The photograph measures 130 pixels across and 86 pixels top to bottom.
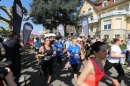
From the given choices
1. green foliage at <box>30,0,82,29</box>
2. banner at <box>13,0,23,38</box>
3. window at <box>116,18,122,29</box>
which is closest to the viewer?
banner at <box>13,0,23,38</box>

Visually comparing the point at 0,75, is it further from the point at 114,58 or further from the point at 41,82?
the point at 41,82

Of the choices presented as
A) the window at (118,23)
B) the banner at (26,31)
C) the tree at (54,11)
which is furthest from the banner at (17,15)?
the window at (118,23)

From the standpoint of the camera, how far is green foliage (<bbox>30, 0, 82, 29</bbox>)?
76.3ft

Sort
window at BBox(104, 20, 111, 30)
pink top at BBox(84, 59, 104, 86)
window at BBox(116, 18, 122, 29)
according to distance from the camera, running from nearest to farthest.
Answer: pink top at BBox(84, 59, 104, 86), window at BBox(116, 18, 122, 29), window at BBox(104, 20, 111, 30)

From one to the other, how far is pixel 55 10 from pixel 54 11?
277mm

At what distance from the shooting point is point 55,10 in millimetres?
23500

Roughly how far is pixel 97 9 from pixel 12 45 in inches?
1367

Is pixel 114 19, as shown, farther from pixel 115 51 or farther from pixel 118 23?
pixel 115 51

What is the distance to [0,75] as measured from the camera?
139 centimetres

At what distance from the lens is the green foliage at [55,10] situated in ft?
76.3

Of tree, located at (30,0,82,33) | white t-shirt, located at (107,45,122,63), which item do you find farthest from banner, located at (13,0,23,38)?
tree, located at (30,0,82,33)

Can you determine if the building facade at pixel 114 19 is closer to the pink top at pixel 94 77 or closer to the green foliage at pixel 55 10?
the green foliage at pixel 55 10

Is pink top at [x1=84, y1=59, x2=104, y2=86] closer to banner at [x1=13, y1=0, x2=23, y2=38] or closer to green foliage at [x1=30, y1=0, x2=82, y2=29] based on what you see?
banner at [x1=13, y1=0, x2=23, y2=38]

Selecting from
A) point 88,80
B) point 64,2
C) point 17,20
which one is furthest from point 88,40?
point 64,2
